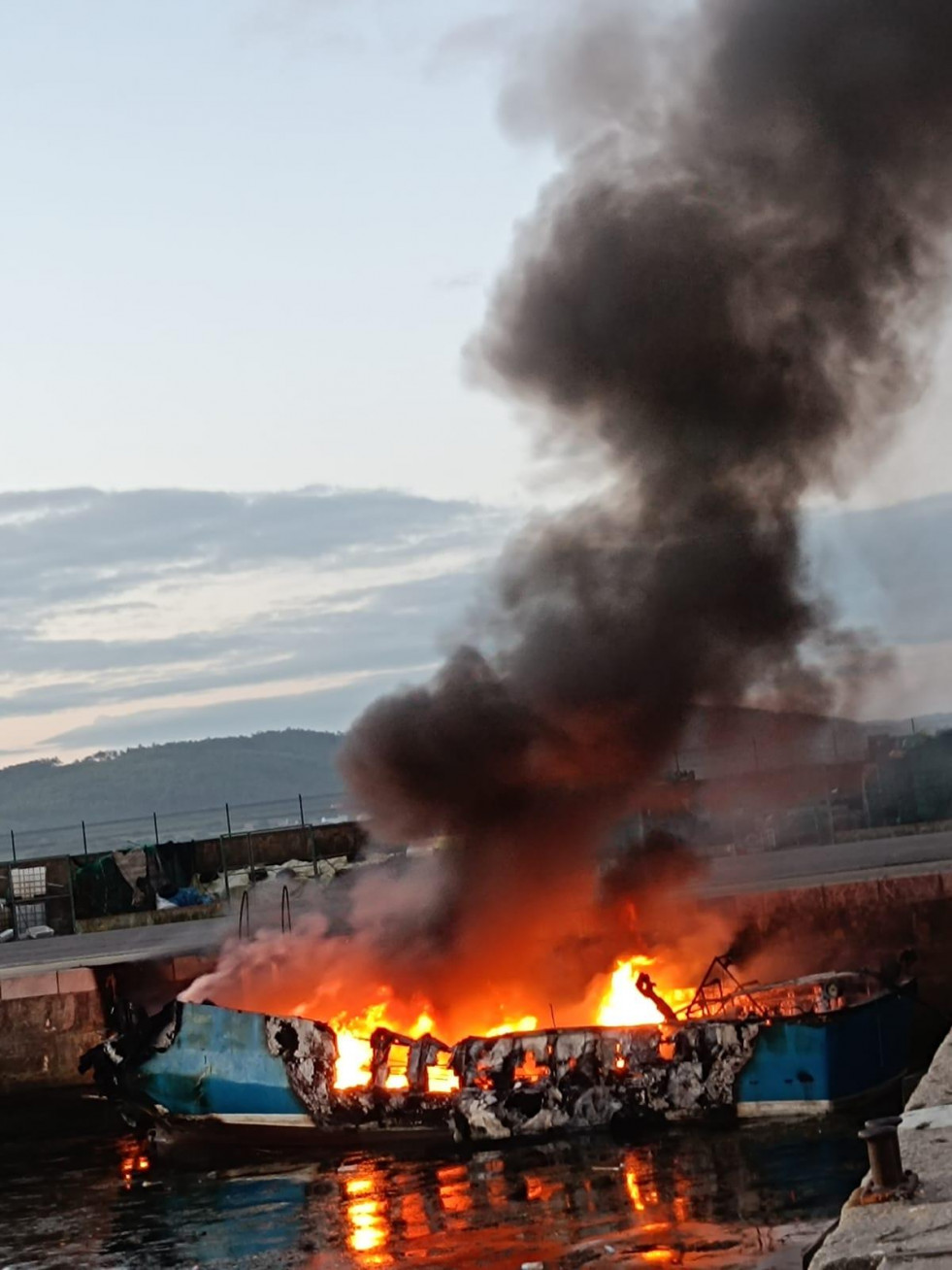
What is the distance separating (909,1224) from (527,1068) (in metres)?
14.1

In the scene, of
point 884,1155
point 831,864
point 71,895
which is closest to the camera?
point 884,1155

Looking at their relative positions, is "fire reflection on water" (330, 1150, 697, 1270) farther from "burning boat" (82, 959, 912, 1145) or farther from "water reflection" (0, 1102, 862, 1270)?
"burning boat" (82, 959, 912, 1145)

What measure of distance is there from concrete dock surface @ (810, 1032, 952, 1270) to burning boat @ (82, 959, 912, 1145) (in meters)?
11.1

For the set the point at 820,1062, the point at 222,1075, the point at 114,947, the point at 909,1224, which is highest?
the point at 114,947

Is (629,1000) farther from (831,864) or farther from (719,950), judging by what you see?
(831,864)

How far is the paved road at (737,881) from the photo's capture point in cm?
3262

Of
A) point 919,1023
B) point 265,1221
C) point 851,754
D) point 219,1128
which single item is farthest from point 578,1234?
point 851,754

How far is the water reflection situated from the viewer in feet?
57.6

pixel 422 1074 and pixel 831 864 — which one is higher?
pixel 831 864

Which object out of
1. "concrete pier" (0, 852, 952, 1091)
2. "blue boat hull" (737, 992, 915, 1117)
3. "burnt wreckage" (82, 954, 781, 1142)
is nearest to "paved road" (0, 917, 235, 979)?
"concrete pier" (0, 852, 952, 1091)

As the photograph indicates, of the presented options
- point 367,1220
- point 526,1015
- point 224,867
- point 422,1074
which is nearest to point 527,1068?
point 422,1074

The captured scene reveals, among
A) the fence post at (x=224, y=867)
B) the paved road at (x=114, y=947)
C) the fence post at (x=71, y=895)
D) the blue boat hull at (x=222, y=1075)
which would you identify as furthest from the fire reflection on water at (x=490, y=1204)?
the fence post at (x=71, y=895)

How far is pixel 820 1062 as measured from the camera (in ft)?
71.7

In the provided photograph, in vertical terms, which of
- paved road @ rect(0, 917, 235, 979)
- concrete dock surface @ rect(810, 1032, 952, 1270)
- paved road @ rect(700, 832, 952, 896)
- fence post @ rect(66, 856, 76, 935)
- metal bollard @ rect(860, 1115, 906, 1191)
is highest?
fence post @ rect(66, 856, 76, 935)
